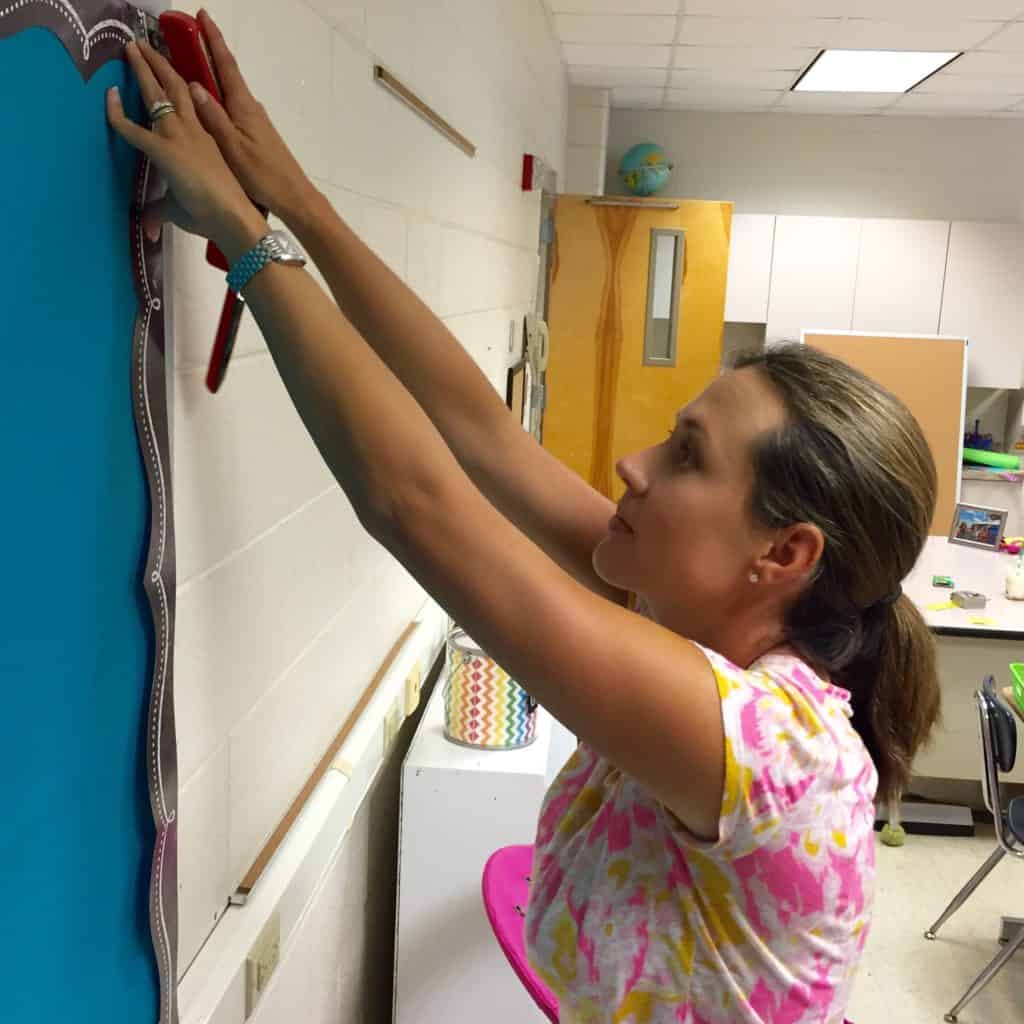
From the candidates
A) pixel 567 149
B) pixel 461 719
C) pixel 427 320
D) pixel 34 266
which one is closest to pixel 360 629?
pixel 461 719

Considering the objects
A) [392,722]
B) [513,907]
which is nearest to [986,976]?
[513,907]

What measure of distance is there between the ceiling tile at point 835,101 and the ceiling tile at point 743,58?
2.33 ft

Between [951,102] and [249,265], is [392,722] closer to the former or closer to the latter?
[249,265]

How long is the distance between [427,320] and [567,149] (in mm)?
5003

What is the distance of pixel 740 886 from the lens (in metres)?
0.96

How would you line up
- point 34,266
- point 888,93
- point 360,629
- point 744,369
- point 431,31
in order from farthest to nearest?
point 888,93, point 431,31, point 360,629, point 744,369, point 34,266

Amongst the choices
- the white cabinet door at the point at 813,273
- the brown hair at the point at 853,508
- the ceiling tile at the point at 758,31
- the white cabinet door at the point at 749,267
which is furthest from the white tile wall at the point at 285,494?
the white cabinet door at the point at 813,273

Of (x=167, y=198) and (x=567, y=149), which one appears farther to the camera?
(x=567, y=149)

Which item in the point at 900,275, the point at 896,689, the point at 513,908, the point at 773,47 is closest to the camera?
the point at 896,689

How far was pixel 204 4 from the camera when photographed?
3.15 feet

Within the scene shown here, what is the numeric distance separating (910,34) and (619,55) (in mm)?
1314

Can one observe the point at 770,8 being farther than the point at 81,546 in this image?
Yes

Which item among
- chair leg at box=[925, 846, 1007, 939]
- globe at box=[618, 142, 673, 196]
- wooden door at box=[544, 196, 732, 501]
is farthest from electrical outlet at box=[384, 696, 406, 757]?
globe at box=[618, 142, 673, 196]

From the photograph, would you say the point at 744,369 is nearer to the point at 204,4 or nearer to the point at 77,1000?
the point at 204,4
